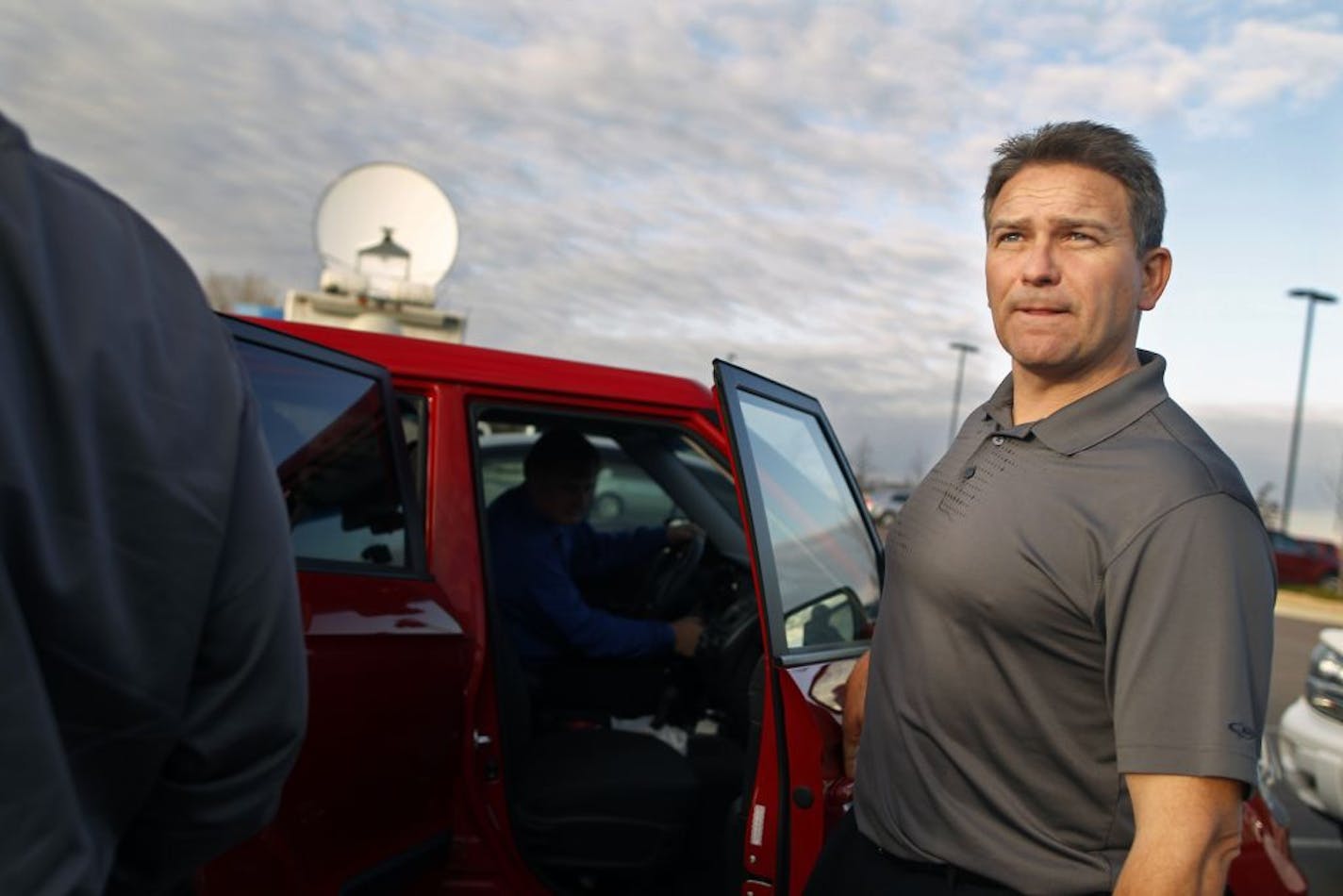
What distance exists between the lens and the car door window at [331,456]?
87.5 inches

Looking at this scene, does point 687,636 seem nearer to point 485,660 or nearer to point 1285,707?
point 485,660

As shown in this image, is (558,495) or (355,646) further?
(558,495)

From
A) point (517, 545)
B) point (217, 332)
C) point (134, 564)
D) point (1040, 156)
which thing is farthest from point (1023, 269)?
point (517, 545)

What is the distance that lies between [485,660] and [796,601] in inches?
28.7

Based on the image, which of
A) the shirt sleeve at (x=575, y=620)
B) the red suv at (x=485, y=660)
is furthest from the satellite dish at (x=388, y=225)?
the red suv at (x=485, y=660)

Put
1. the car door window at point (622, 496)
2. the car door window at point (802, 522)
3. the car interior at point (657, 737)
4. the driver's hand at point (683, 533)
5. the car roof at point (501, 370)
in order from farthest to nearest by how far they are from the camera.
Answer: the car door window at point (622, 496) < the driver's hand at point (683, 533) < the car interior at point (657, 737) < the car roof at point (501, 370) < the car door window at point (802, 522)

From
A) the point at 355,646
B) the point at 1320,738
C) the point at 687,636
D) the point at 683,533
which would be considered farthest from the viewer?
the point at 1320,738

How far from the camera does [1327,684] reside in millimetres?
4535

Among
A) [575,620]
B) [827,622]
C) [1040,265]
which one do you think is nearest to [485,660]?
[827,622]

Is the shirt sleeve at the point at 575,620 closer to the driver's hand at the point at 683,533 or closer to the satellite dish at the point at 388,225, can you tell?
the driver's hand at the point at 683,533

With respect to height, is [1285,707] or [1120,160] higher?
[1120,160]

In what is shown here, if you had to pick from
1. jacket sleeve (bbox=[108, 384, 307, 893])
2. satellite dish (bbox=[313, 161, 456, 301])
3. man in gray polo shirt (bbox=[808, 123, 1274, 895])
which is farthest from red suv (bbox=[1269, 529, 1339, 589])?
jacket sleeve (bbox=[108, 384, 307, 893])

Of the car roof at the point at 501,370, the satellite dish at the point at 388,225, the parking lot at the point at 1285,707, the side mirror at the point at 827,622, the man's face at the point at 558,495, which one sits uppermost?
the satellite dish at the point at 388,225

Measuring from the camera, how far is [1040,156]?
5.70 feet
